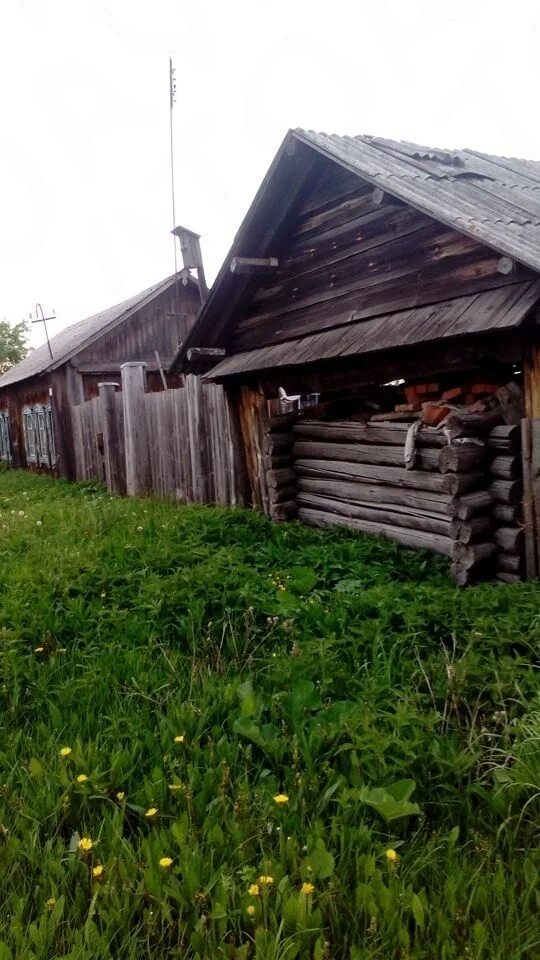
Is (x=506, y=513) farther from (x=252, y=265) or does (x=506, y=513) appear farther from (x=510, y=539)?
(x=252, y=265)

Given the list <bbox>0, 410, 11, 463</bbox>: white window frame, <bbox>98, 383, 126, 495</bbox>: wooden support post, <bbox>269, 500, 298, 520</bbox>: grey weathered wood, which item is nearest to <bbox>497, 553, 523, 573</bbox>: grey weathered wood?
<bbox>269, 500, 298, 520</bbox>: grey weathered wood

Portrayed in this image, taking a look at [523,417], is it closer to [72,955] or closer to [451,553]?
[451,553]

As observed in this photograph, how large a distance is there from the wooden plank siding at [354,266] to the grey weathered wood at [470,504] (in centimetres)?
151

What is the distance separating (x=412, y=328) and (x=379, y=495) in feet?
5.35

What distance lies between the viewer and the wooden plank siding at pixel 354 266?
5121mm

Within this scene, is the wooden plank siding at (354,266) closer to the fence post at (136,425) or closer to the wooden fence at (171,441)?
the wooden fence at (171,441)

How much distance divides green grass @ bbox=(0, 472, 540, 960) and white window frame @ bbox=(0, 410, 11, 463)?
18.1 meters

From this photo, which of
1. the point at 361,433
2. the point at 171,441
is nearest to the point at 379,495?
the point at 361,433

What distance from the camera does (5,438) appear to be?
869 inches

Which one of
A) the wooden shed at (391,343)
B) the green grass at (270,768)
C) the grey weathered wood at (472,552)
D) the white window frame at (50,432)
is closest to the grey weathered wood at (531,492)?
the wooden shed at (391,343)

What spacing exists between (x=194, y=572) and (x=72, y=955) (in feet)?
10.7

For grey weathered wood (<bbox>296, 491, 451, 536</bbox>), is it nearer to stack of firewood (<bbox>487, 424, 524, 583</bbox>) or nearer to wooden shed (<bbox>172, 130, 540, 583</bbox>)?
wooden shed (<bbox>172, 130, 540, 583</bbox>)

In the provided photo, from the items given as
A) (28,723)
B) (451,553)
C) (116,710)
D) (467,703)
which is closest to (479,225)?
(451,553)

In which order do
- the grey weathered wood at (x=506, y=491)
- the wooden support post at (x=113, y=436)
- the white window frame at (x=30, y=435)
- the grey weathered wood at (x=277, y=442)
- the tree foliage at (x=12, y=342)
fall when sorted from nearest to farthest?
the grey weathered wood at (x=506, y=491) < the grey weathered wood at (x=277, y=442) < the wooden support post at (x=113, y=436) < the white window frame at (x=30, y=435) < the tree foliage at (x=12, y=342)
